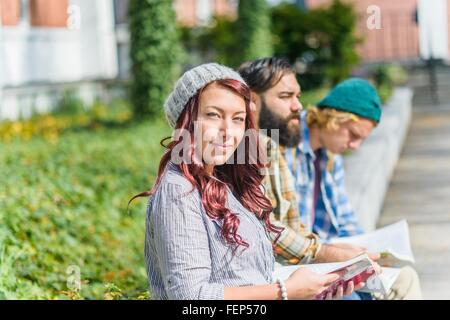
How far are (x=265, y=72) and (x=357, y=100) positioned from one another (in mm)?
638

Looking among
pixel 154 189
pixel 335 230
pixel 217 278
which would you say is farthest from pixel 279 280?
pixel 335 230

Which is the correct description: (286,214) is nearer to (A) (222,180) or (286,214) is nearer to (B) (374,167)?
(A) (222,180)

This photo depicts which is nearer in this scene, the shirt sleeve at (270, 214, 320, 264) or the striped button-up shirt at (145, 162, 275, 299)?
the striped button-up shirt at (145, 162, 275, 299)

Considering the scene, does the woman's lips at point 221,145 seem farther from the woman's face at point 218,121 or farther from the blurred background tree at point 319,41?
the blurred background tree at point 319,41

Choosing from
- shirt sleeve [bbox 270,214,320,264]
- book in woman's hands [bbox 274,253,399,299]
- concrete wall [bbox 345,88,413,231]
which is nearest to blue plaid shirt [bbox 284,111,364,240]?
shirt sleeve [bbox 270,214,320,264]

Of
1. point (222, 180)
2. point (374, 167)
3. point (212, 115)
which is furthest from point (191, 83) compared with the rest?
point (374, 167)

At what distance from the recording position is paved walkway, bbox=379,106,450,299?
19.1 ft

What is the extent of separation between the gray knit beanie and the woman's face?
0.02 m

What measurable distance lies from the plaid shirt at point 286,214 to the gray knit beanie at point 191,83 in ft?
2.65

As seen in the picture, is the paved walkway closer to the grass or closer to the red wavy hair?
the grass

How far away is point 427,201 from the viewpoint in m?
8.24

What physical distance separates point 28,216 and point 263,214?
3055 millimetres

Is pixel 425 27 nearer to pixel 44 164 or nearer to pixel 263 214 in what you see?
pixel 44 164

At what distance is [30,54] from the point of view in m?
14.4
